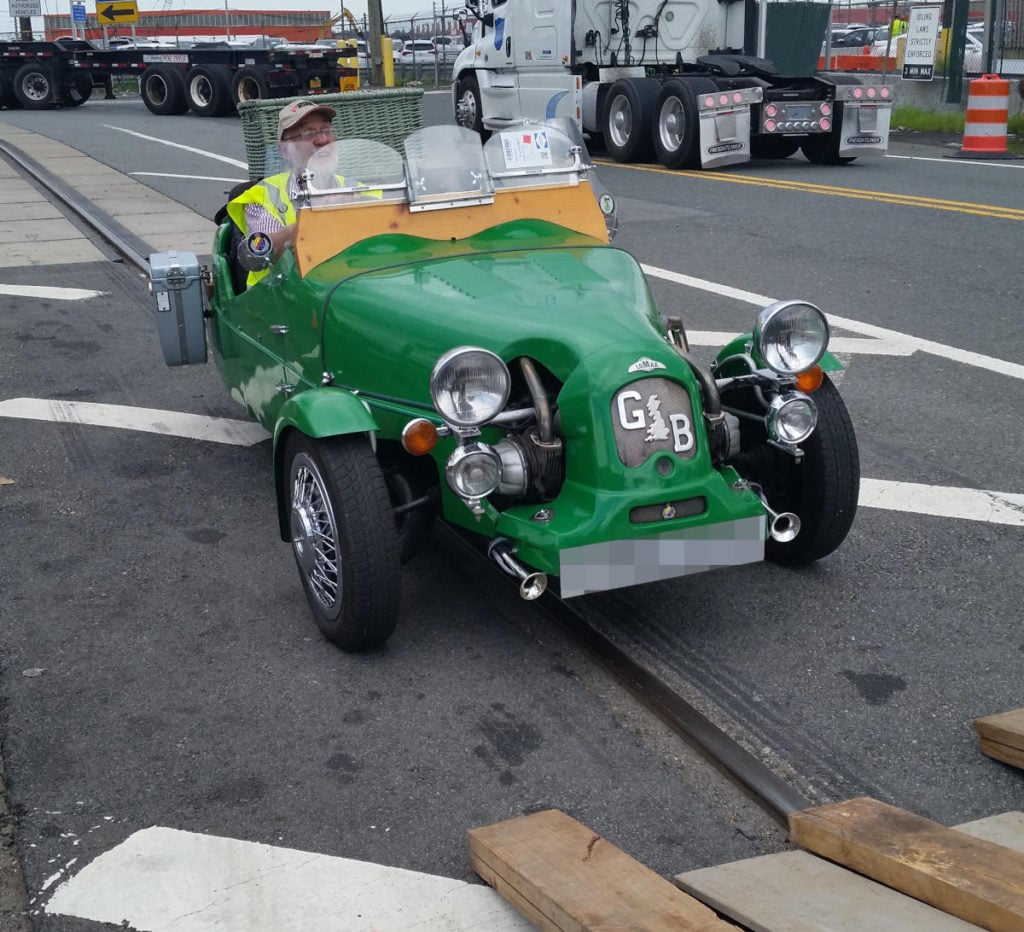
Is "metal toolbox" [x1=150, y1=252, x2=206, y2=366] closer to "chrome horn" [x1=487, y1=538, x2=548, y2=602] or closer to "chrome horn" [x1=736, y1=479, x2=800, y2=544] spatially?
"chrome horn" [x1=487, y1=538, x2=548, y2=602]

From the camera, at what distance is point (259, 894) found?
300 cm

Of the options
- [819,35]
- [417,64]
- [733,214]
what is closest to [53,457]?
[733,214]

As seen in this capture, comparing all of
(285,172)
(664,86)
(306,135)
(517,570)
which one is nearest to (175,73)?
(664,86)

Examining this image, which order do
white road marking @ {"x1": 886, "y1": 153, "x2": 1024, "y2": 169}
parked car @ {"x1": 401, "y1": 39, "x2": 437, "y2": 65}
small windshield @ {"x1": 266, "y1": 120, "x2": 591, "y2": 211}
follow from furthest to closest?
parked car @ {"x1": 401, "y1": 39, "x2": 437, "y2": 65} → white road marking @ {"x1": 886, "y1": 153, "x2": 1024, "y2": 169} → small windshield @ {"x1": 266, "y1": 120, "x2": 591, "y2": 211}

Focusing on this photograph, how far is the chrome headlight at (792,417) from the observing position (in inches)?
165

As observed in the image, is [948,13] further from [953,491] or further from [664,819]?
[664,819]

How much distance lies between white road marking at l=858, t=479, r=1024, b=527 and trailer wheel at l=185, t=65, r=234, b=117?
24.9m

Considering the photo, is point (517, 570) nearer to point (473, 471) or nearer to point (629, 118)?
point (473, 471)

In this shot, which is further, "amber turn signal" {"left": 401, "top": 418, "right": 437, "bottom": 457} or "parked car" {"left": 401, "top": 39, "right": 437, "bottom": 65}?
"parked car" {"left": 401, "top": 39, "right": 437, "bottom": 65}

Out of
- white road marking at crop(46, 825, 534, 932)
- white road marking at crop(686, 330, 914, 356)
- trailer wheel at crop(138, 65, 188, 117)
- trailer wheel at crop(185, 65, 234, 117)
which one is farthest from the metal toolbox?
trailer wheel at crop(138, 65, 188, 117)

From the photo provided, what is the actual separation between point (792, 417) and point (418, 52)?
4366cm

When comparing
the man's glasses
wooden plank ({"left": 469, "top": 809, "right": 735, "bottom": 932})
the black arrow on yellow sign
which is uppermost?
the man's glasses

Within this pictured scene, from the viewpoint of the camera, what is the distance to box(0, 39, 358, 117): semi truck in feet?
91.9

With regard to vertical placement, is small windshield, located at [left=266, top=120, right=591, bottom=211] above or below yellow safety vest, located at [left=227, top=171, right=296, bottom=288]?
above
